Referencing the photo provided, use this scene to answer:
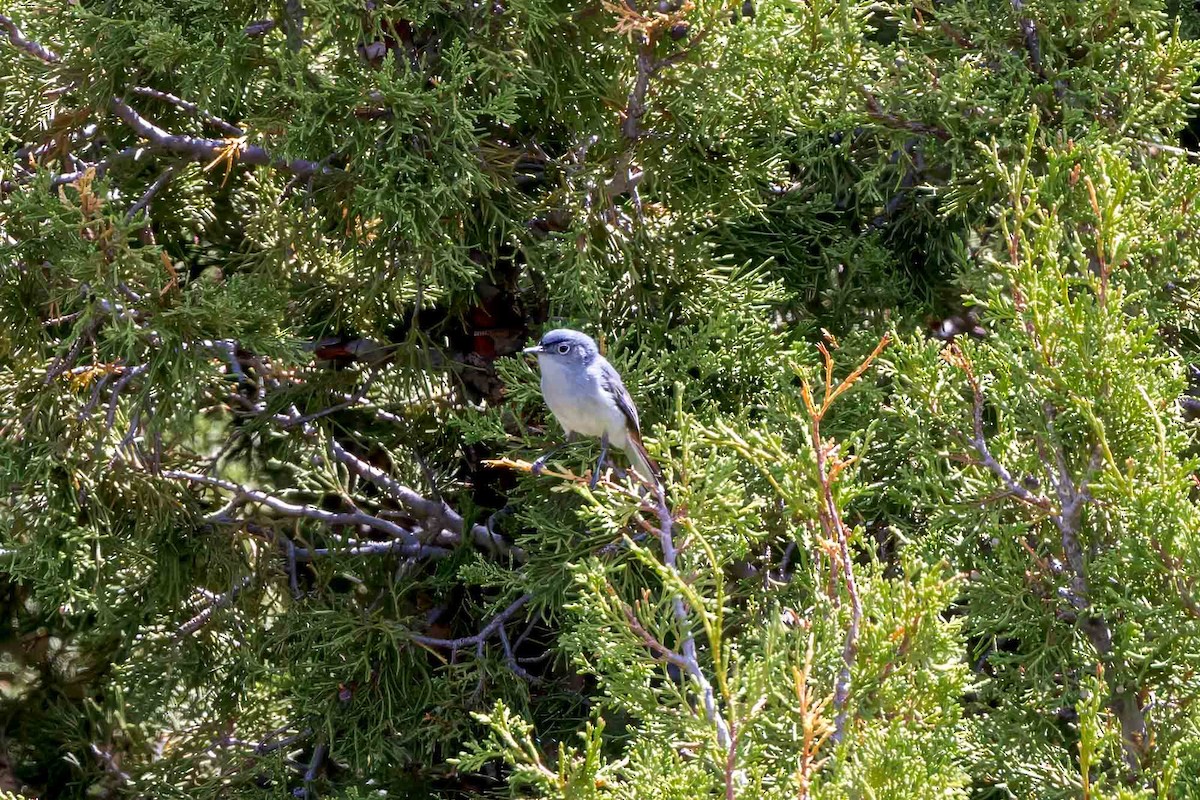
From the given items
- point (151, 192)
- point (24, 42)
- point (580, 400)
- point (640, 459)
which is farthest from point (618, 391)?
point (24, 42)

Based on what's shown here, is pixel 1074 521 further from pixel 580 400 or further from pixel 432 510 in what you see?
pixel 432 510

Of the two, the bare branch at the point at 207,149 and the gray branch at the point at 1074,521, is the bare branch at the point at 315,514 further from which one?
the gray branch at the point at 1074,521

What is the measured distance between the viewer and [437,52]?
163 inches

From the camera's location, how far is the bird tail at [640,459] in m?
3.80

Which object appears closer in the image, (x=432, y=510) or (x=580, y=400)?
(x=580, y=400)

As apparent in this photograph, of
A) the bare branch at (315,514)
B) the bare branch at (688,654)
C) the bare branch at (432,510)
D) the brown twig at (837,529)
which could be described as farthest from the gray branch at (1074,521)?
the bare branch at (315,514)

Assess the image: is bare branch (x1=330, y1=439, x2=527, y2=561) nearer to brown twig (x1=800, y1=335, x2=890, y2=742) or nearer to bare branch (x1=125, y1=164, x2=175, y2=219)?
bare branch (x1=125, y1=164, x2=175, y2=219)

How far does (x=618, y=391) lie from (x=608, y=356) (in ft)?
0.60

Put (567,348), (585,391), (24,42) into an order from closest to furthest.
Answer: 1. (585,391)
2. (567,348)
3. (24,42)

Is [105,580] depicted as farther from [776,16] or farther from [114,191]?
[776,16]

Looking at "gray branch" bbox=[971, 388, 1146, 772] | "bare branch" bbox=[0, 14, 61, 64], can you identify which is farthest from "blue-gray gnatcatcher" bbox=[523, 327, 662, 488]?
"bare branch" bbox=[0, 14, 61, 64]

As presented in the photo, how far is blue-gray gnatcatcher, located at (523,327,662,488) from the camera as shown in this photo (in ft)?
12.2

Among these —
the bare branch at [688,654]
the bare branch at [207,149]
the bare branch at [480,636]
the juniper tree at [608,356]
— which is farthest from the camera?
the bare branch at [480,636]

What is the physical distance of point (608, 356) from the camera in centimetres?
389
